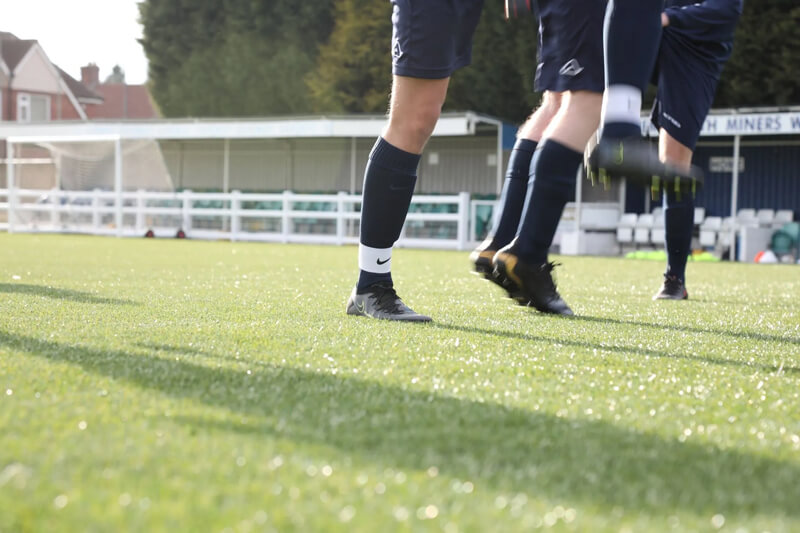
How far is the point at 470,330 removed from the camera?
3.13 metres

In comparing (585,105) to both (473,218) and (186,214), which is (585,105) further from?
(186,214)

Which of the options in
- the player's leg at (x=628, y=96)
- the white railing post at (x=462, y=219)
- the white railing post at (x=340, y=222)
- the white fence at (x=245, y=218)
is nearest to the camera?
the player's leg at (x=628, y=96)

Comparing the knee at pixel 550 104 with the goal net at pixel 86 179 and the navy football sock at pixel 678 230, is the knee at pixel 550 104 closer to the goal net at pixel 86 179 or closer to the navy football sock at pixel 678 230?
the navy football sock at pixel 678 230

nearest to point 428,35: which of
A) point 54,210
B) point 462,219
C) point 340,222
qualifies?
point 462,219

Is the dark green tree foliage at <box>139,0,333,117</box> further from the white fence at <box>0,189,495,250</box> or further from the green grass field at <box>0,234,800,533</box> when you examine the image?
the green grass field at <box>0,234,800,533</box>

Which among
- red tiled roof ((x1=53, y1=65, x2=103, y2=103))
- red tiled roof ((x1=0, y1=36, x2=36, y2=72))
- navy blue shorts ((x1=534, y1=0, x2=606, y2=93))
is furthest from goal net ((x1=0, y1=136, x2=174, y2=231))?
red tiled roof ((x1=53, y1=65, x2=103, y2=103))

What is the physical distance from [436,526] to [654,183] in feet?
6.53

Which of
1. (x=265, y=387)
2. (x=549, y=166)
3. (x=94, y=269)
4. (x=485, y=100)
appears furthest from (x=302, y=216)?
(x=265, y=387)

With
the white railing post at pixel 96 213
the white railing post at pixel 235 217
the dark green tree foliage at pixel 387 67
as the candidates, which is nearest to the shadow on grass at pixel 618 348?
the white railing post at pixel 235 217

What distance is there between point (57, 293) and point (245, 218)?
15956 millimetres

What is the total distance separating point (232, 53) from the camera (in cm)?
3441

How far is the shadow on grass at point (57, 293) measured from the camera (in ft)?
12.9

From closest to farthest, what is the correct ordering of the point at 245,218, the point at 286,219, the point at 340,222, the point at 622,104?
the point at 622,104 → the point at 340,222 → the point at 286,219 → the point at 245,218

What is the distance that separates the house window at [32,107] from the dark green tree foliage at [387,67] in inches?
714
